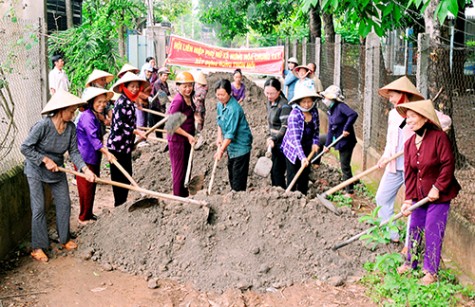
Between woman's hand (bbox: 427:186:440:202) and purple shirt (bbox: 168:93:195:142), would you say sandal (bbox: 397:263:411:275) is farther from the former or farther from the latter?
purple shirt (bbox: 168:93:195:142)

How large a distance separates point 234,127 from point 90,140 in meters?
1.73

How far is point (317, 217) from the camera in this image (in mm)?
6344

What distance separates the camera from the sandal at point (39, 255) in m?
5.97

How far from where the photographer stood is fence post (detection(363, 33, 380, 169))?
9.74 m

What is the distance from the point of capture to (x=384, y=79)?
32.2 feet

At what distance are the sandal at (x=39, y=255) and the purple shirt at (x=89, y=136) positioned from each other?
140cm

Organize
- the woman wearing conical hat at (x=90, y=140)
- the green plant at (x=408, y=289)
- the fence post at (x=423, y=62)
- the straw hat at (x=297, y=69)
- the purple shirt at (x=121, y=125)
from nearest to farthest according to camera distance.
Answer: the green plant at (x=408, y=289) → the woman wearing conical hat at (x=90, y=140) → the purple shirt at (x=121, y=125) → the fence post at (x=423, y=62) → the straw hat at (x=297, y=69)

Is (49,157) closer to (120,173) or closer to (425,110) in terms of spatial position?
(120,173)

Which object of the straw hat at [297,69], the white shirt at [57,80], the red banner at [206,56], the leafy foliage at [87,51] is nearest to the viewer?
the straw hat at [297,69]

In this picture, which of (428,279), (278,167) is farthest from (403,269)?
(278,167)

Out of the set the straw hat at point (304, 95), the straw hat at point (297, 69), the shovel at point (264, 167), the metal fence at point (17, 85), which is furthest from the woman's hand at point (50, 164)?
the straw hat at point (297, 69)

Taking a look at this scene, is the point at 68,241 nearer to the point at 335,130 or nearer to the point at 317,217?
the point at 317,217

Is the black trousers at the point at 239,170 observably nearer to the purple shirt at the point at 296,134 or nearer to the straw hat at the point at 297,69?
the purple shirt at the point at 296,134

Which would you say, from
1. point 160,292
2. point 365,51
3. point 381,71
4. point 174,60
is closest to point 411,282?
point 160,292
